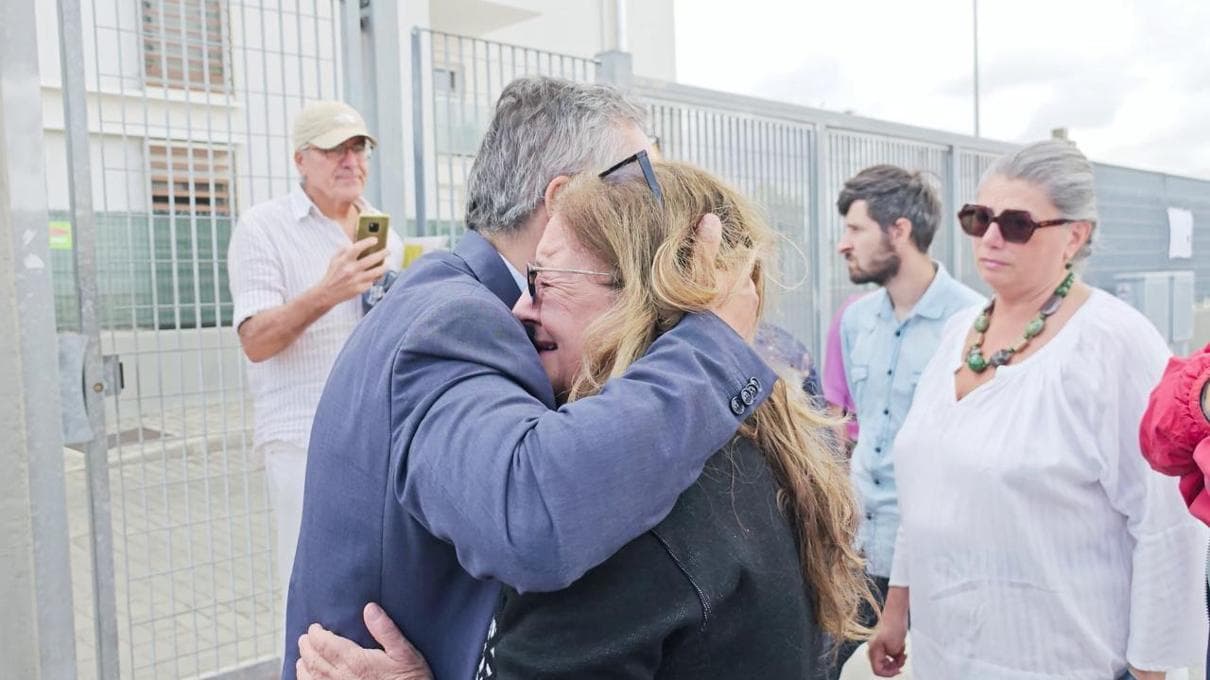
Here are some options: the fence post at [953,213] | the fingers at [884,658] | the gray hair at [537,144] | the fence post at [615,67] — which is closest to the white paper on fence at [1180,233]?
the fence post at [953,213]

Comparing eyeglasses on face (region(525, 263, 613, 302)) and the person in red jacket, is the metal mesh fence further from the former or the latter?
eyeglasses on face (region(525, 263, 613, 302))

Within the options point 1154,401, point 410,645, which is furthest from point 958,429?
point 410,645

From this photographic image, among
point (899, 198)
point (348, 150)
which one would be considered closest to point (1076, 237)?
point (899, 198)

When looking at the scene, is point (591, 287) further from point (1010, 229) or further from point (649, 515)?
point (1010, 229)

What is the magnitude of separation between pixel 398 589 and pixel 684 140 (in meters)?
3.78

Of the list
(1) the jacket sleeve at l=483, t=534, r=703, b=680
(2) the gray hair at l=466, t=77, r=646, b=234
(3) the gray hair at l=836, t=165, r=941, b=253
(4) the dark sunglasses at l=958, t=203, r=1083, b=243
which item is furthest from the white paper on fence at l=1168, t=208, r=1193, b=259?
(1) the jacket sleeve at l=483, t=534, r=703, b=680

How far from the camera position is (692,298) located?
1.17m

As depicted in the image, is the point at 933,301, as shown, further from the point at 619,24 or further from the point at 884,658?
the point at 619,24

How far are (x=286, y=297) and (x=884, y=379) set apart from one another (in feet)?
7.02

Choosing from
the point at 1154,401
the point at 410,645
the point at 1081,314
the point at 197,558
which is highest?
the point at 1081,314

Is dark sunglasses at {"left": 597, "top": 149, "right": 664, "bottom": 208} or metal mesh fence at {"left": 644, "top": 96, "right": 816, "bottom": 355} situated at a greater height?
metal mesh fence at {"left": 644, "top": 96, "right": 816, "bottom": 355}

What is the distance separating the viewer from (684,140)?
4754mm

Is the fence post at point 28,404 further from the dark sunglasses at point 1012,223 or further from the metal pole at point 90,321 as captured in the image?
the dark sunglasses at point 1012,223

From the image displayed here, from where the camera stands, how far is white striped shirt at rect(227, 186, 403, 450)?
318cm
